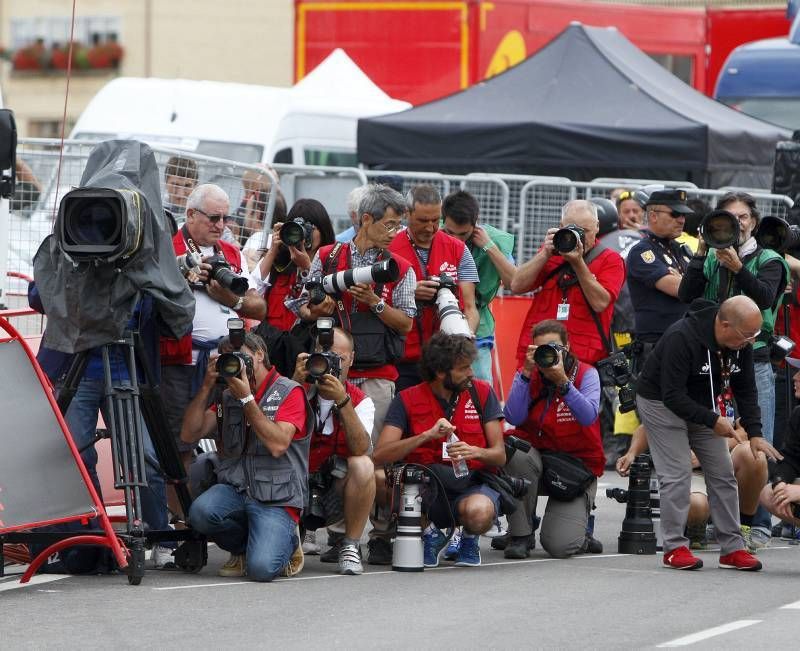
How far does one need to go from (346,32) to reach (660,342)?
39.3 ft

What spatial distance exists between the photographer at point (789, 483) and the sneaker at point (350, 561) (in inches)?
87.8

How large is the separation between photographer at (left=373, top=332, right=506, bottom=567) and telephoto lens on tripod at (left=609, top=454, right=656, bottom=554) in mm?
968

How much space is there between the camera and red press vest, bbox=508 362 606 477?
1017 centimetres

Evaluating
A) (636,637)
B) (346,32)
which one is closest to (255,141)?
(346,32)

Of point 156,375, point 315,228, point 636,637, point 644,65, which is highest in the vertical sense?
point 644,65

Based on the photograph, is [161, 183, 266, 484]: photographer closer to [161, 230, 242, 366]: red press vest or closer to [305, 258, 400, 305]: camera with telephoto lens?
[161, 230, 242, 366]: red press vest

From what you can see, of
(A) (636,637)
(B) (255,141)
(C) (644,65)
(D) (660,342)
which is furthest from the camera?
(C) (644,65)

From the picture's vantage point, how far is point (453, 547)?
9.96 meters

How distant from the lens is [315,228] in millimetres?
10680

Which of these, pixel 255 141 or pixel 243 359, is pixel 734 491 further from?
pixel 255 141

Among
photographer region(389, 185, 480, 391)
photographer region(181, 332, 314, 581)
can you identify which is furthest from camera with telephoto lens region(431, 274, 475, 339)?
photographer region(181, 332, 314, 581)

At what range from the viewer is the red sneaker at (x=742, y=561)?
960 centimetres

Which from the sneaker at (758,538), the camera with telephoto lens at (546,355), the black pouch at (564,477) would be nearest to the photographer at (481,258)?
the black pouch at (564,477)

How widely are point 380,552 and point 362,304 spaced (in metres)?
1.32
